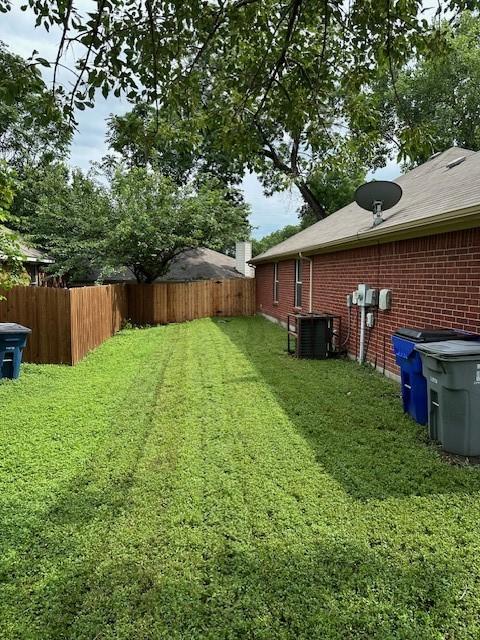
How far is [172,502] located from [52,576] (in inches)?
39.0

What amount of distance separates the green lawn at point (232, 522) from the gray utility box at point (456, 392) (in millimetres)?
307

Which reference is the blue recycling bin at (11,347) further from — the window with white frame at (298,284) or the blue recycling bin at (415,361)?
the window with white frame at (298,284)

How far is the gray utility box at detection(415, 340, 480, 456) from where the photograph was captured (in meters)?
3.91

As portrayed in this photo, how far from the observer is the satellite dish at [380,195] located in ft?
25.8

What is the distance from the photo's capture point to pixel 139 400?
613 cm

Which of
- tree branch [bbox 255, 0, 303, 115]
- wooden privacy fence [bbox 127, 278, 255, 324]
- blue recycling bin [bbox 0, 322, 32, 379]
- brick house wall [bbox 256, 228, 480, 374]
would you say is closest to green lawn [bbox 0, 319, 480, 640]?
brick house wall [bbox 256, 228, 480, 374]

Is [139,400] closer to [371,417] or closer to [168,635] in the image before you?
[371,417]

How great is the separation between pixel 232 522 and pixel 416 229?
452 cm

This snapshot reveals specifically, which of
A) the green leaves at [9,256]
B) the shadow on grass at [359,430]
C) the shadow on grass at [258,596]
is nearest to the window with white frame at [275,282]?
the shadow on grass at [359,430]

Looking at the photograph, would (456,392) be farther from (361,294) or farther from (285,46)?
(361,294)

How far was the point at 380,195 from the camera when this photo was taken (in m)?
7.93

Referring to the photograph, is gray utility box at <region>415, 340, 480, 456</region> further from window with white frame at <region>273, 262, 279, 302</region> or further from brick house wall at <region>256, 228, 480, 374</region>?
window with white frame at <region>273, 262, 279, 302</region>

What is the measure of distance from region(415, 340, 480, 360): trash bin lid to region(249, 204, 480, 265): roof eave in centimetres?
144

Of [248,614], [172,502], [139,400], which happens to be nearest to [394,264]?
[139,400]
